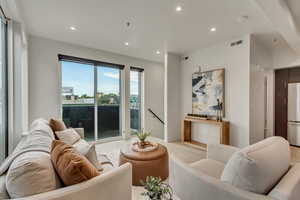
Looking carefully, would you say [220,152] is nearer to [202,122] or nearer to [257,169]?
[257,169]

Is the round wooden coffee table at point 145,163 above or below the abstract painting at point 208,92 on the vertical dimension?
below

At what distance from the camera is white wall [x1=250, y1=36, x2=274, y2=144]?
3.59 metres

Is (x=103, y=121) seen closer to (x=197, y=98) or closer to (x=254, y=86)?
(x=197, y=98)

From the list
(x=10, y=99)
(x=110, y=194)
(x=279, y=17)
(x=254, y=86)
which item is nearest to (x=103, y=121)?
(x=10, y=99)

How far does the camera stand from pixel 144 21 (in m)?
2.98

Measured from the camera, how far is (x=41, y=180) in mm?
Answer: 1032

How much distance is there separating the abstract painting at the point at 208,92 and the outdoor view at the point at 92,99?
2.18 metres

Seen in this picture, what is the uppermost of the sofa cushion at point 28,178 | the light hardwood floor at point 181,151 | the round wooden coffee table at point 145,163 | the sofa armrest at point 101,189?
the sofa cushion at point 28,178

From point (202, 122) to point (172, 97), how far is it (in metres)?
1.21

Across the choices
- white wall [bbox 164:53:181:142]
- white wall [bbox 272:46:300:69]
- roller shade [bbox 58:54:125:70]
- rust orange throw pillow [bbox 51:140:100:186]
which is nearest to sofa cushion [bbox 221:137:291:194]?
rust orange throw pillow [bbox 51:140:100:186]

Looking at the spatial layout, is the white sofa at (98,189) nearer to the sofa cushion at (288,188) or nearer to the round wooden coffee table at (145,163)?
the round wooden coffee table at (145,163)

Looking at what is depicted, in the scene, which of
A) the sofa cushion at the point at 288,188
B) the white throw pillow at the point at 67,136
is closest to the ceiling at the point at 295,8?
the sofa cushion at the point at 288,188

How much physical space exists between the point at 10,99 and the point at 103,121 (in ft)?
8.14

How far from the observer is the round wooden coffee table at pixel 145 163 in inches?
87.7
